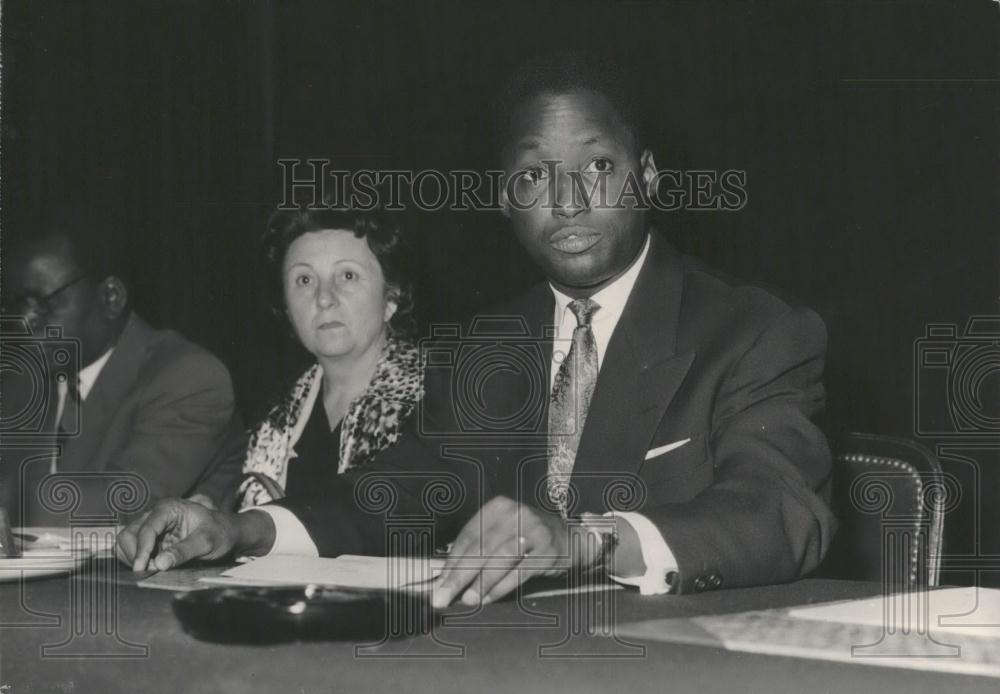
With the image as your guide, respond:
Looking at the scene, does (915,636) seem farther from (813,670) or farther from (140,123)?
(140,123)

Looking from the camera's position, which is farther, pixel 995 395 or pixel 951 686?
pixel 995 395

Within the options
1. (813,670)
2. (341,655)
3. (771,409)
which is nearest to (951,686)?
(813,670)

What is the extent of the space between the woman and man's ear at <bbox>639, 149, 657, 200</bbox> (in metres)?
0.74

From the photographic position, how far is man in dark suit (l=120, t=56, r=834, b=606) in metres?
1.50

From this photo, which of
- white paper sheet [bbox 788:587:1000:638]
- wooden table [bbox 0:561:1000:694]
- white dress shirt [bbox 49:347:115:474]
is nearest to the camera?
wooden table [bbox 0:561:1000:694]

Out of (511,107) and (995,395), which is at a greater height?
(511,107)

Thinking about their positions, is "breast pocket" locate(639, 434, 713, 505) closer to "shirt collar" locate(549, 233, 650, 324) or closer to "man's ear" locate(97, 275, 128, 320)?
"shirt collar" locate(549, 233, 650, 324)

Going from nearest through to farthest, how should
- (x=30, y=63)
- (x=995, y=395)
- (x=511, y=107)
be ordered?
(x=511, y=107)
(x=995, y=395)
(x=30, y=63)

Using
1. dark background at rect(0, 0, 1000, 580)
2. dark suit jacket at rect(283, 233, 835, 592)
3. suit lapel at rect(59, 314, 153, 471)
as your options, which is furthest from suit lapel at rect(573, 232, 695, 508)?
suit lapel at rect(59, 314, 153, 471)

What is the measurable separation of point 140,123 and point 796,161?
5.64ft

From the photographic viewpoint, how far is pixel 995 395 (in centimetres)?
251

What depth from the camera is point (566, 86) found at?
214 centimetres

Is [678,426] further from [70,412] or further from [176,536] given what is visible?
[70,412]

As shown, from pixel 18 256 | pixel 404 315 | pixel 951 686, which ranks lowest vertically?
pixel 951 686
